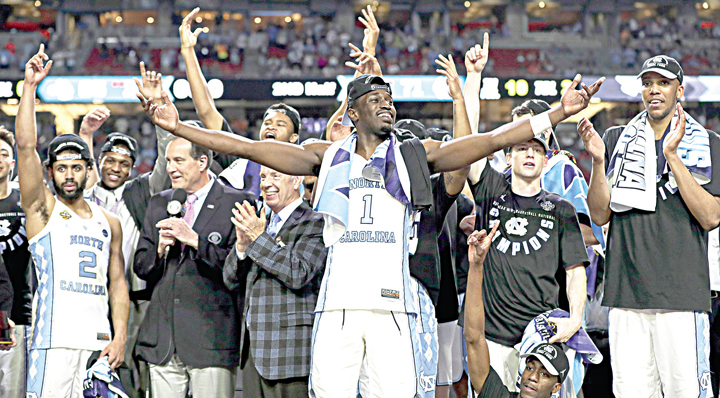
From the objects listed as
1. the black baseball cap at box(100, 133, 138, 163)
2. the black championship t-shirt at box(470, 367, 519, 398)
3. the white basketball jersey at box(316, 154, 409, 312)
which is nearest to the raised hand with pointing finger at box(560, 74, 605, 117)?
the white basketball jersey at box(316, 154, 409, 312)

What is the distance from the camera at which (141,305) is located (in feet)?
15.5

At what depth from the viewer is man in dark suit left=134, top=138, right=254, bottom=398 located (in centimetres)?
405

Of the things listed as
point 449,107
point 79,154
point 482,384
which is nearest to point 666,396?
point 482,384

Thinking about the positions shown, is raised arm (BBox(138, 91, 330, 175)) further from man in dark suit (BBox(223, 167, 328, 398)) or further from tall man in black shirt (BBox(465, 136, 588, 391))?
tall man in black shirt (BBox(465, 136, 588, 391))

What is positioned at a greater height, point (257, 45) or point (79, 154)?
point (257, 45)

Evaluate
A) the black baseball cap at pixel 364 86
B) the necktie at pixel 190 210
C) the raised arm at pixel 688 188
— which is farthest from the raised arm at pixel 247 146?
the raised arm at pixel 688 188

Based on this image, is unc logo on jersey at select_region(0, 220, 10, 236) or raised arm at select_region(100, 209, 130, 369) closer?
raised arm at select_region(100, 209, 130, 369)

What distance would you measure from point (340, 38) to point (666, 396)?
809 inches

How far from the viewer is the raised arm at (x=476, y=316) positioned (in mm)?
3374

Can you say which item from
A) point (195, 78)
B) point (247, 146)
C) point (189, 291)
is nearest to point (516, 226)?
point (247, 146)

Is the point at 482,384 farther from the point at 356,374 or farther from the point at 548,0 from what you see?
the point at 548,0

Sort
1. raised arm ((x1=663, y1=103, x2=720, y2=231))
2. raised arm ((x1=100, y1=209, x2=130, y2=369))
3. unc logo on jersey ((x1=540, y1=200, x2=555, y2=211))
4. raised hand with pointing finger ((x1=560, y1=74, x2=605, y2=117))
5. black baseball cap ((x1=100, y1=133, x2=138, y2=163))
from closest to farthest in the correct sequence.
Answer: raised hand with pointing finger ((x1=560, y1=74, x2=605, y2=117))
raised arm ((x1=663, y1=103, x2=720, y2=231))
unc logo on jersey ((x1=540, y1=200, x2=555, y2=211))
raised arm ((x1=100, y1=209, x2=130, y2=369))
black baseball cap ((x1=100, y1=133, x2=138, y2=163))

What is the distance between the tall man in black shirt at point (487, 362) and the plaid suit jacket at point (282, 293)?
0.84m

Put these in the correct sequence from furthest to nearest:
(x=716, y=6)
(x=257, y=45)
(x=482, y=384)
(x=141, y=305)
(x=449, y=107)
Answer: (x=716, y=6)
(x=257, y=45)
(x=449, y=107)
(x=141, y=305)
(x=482, y=384)
